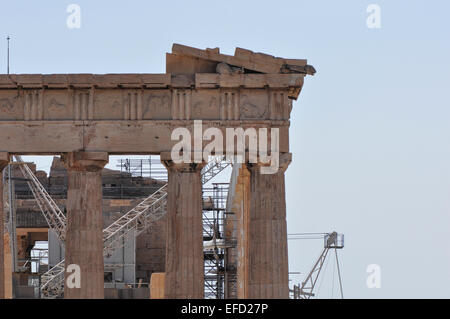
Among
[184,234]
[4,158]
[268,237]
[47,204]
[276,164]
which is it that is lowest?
[268,237]

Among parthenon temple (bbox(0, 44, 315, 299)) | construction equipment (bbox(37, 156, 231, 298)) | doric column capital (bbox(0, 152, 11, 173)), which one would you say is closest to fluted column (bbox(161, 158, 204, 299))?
parthenon temple (bbox(0, 44, 315, 299))

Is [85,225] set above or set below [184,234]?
above

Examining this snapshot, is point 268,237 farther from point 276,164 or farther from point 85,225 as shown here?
point 85,225

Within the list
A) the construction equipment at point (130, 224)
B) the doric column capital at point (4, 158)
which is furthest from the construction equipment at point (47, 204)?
the doric column capital at point (4, 158)

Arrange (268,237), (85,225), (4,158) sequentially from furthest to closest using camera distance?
(4,158), (85,225), (268,237)

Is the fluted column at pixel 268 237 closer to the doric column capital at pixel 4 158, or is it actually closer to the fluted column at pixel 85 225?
the fluted column at pixel 85 225

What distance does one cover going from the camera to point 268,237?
57469 millimetres

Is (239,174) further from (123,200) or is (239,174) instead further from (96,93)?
(123,200)

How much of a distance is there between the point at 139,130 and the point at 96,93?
2.26 meters

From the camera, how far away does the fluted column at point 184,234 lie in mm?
57281

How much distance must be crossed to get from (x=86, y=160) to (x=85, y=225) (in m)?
2.52

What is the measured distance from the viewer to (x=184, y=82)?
58.4 metres

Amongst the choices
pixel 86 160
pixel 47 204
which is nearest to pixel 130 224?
pixel 47 204
